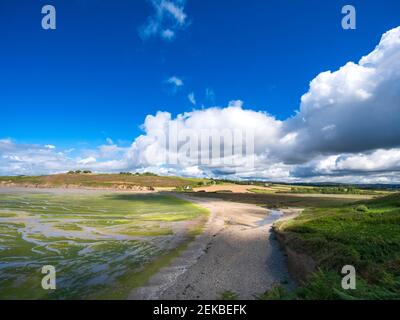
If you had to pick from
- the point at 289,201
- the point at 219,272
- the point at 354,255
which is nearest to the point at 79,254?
the point at 219,272

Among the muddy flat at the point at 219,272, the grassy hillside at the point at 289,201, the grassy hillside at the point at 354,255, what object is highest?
the grassy hillside at the point at 354,255

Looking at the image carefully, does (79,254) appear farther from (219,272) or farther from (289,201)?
(289,201)

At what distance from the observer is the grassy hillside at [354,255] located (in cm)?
1048

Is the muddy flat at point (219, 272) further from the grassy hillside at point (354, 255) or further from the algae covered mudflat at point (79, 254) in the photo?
the grassy hillside at point (354, 255)

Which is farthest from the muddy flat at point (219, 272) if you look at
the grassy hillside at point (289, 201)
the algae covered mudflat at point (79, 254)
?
the grassy hillside at point (289, 201)

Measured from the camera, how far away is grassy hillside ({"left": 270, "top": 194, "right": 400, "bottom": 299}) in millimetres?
10483

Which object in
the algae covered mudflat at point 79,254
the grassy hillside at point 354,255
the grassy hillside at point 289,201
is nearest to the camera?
the grassy hillside at point 354,255

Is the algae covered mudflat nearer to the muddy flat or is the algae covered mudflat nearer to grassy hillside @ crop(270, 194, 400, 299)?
the muddy flat

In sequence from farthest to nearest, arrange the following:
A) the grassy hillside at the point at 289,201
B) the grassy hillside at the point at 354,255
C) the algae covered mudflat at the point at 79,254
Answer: the grassy hillside at the point at 289,201 < the algae covered mudflat at the point at 79,254 < the grassy hillside at the point at 354,255

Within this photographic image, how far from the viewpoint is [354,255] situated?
15.6 metres
